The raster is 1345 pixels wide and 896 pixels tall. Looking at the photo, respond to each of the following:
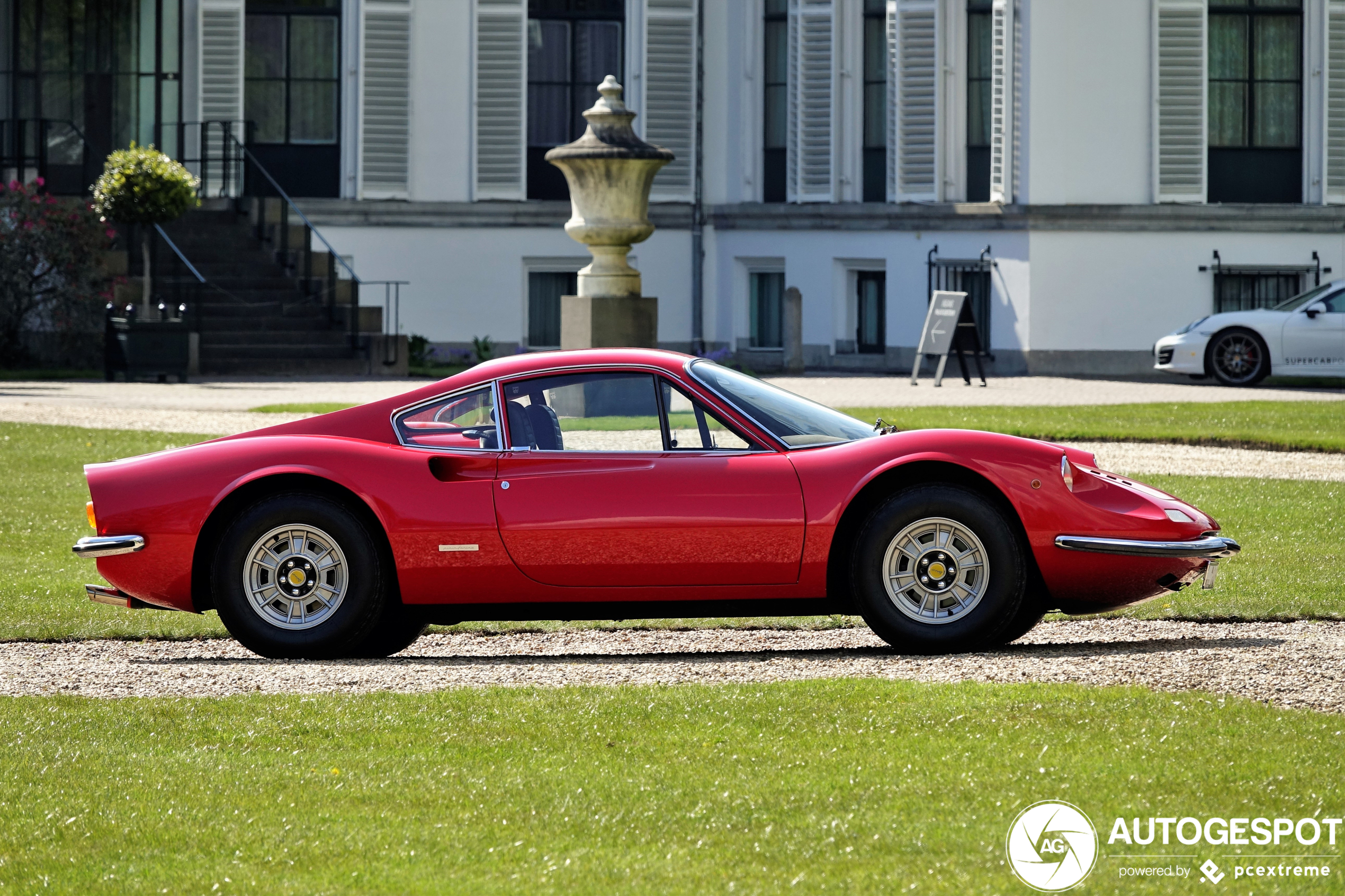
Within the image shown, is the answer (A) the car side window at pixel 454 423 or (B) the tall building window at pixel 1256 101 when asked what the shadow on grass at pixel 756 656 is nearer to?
(A) the car side window at pixel 454 423

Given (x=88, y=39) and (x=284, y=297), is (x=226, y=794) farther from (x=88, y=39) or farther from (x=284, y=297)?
(x=88, y=39)

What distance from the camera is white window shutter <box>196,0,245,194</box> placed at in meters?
29.4

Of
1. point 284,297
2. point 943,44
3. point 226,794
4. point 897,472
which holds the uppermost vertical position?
point 943,44

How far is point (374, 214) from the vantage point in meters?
29.6

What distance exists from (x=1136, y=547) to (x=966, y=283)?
21435 millimetres

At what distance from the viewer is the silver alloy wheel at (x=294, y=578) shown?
7633mm

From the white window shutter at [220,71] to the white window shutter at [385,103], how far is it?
6.00 ft

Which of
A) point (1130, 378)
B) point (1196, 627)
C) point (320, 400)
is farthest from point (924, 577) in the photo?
point (1130, 378)

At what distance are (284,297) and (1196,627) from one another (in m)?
20.4

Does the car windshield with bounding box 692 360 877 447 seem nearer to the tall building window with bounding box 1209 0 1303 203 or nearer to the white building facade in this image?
the white building facade

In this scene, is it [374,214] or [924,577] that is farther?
[374,214]

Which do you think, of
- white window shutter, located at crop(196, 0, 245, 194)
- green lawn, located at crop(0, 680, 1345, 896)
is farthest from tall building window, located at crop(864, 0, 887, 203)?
green lawn, located at crop(0, 680, 1345, 896)

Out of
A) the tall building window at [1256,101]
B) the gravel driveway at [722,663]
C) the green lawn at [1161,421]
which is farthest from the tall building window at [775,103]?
the gravel driveway at [722,663]

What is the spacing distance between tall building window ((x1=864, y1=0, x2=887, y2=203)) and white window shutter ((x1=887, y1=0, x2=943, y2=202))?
2.62 feet
